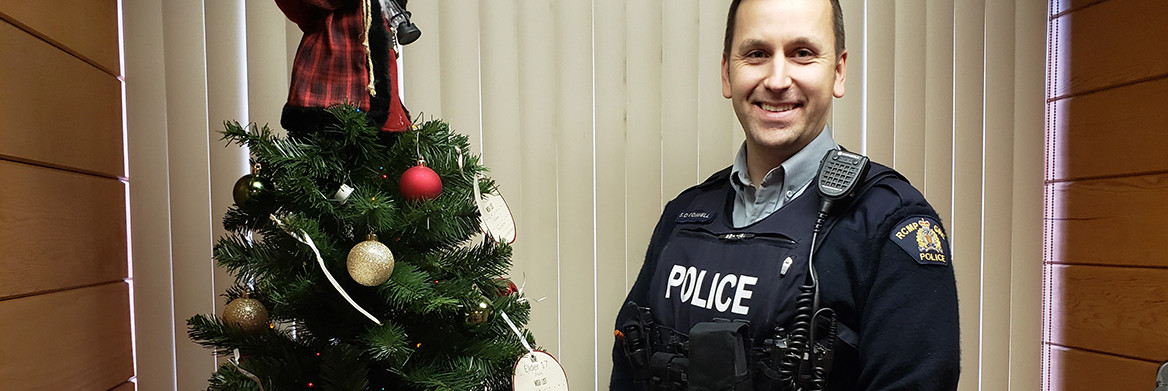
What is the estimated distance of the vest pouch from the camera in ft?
3.07

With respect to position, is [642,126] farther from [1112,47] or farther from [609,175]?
[1112,47]

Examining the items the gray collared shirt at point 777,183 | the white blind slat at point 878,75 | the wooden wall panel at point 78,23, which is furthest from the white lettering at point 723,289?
the wooden wall panel at point 78,23

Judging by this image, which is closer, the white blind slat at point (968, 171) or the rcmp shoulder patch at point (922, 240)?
the rcmp shoulder patch at point (922, 240)

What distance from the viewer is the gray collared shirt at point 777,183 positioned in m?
1.05

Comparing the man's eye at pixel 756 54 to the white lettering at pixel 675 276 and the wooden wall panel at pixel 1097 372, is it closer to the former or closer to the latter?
the white lettering at pixel 675 276

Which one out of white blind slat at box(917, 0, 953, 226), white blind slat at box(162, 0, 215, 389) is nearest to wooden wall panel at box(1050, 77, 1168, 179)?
white blind slat at box(917, 0, 953, 226)

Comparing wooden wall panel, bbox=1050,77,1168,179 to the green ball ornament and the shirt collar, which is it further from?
the green ball ornament

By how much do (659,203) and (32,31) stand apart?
1151 millimetres

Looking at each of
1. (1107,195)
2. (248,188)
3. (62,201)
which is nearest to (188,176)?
(62,201)

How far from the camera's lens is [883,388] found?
89cm

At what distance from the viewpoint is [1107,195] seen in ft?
→ 5.32

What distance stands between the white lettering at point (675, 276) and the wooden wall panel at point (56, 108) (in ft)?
3.20

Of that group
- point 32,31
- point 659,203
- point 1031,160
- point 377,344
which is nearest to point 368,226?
point 377,344

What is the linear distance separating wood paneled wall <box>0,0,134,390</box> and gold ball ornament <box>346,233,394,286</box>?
547mm
